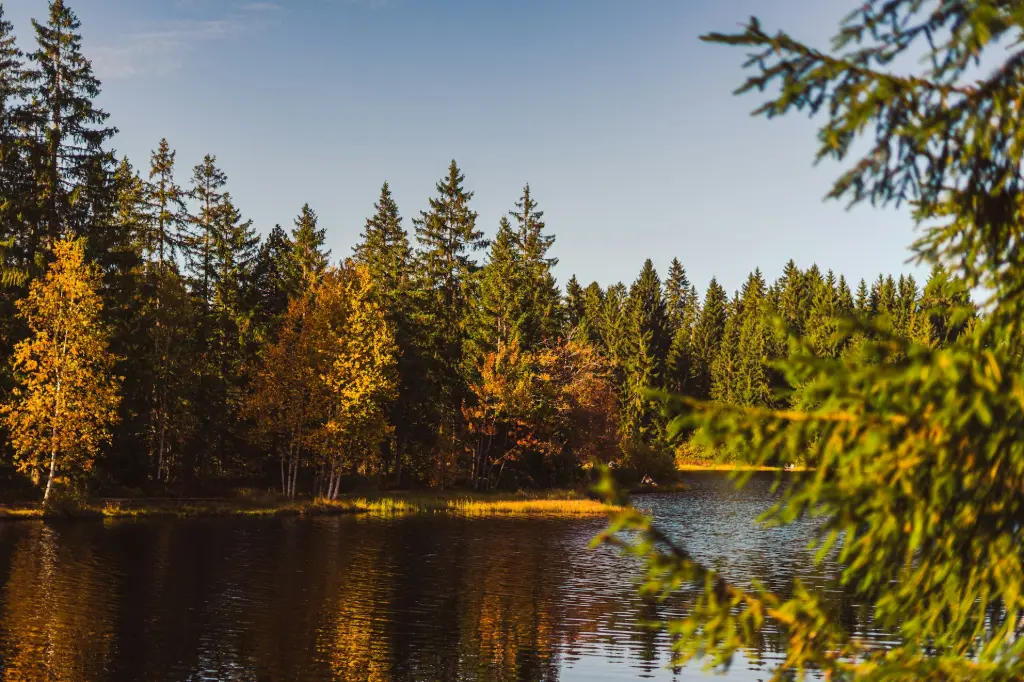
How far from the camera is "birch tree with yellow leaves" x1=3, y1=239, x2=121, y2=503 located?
122 ft

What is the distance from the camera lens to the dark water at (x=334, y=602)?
17.2 m

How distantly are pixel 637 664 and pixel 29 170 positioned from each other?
4014 centimetres

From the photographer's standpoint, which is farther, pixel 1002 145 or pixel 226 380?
pixel 226 380

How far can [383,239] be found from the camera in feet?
257

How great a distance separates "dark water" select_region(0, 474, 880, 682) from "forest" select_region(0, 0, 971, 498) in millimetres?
7658

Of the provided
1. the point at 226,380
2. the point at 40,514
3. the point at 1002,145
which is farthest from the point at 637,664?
the point at 226,380

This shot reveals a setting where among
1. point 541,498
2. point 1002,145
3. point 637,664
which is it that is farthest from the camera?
point 541,498

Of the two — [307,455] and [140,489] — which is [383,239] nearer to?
[307,455]

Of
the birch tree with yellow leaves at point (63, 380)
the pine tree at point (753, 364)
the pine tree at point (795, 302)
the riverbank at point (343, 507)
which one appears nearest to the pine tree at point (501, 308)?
the riverbank at point (343, 507)

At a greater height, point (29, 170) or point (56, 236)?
point (29, 170)

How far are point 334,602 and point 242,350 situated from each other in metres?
32.4

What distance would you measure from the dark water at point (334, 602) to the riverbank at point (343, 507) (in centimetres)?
197

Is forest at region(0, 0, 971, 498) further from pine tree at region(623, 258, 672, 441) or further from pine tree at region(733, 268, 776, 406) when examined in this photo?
pine tree at region(733, 268, 776, 406)

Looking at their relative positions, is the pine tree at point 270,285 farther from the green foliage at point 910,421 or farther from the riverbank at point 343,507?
the green foliage at point 910,421
